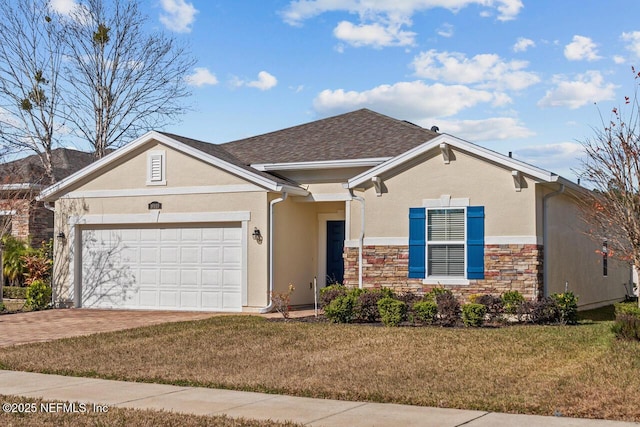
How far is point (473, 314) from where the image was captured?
1546 cm

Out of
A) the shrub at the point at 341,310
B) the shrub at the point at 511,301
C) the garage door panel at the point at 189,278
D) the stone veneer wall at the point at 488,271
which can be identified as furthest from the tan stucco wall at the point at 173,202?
the shrub at the point at 511,301

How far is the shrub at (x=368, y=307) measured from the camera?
16609 millimetres

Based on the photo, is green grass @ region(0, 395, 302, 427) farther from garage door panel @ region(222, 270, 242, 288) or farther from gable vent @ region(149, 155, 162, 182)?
gable vent @ region(149, 155, 162, 182)

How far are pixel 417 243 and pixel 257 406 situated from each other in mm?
9765

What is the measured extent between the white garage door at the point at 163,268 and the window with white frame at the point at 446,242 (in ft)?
16.9

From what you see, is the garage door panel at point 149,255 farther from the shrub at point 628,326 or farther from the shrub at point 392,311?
the shrub at point 628,326

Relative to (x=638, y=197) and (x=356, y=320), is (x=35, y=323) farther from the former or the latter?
(x=638, y=197)

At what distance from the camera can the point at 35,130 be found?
30.5 meters

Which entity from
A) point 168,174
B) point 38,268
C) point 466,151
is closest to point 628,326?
point 466,151

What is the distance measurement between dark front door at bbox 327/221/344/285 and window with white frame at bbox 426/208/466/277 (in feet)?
15.4

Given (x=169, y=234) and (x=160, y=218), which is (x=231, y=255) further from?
(x=160, y=218)

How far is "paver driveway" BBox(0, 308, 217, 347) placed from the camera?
51.9 feet

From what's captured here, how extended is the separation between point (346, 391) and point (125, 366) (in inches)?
151

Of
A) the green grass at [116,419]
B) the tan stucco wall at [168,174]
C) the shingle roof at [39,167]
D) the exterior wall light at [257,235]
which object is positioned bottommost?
the green grass at [116,419]
